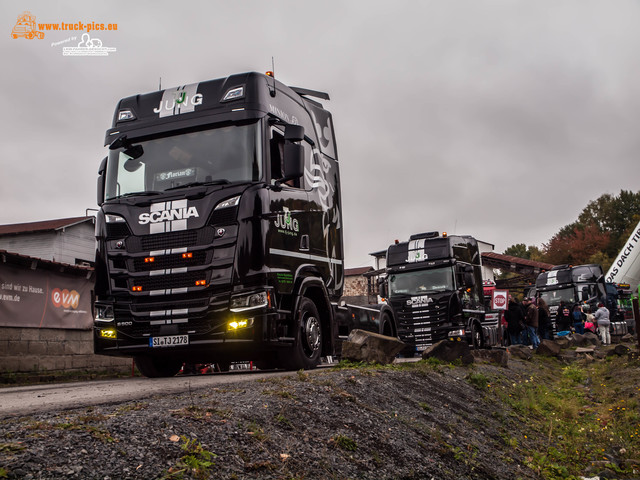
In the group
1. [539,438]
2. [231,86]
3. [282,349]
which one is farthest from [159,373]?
[539,438]

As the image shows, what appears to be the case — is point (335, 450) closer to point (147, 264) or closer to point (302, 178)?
point (147, 264)

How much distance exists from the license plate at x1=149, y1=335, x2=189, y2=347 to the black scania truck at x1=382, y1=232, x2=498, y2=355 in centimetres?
1194

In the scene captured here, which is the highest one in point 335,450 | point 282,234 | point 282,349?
point 282,234

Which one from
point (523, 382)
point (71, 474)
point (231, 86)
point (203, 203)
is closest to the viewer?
point (71, 474)

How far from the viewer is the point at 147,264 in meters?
8.82

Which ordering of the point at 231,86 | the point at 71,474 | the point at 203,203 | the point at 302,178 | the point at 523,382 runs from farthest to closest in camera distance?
1. the point at 523,382
2. the point at 302,178
3. the point at 231,86
4. the point at 203,203
5. the point at 71,474

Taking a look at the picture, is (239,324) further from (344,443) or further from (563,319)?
(563,319)

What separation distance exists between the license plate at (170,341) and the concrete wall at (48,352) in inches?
176

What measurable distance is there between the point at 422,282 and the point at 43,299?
1124 centimetres

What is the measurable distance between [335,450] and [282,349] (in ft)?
14.8

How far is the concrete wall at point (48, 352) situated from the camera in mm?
12047

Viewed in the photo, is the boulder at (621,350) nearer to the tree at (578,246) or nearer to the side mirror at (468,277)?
the side mirror at (468,277)

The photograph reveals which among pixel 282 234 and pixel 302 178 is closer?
pixel 282 234

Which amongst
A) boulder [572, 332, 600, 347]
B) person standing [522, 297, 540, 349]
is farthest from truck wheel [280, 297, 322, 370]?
boulder [572, 332, 600, 347]
